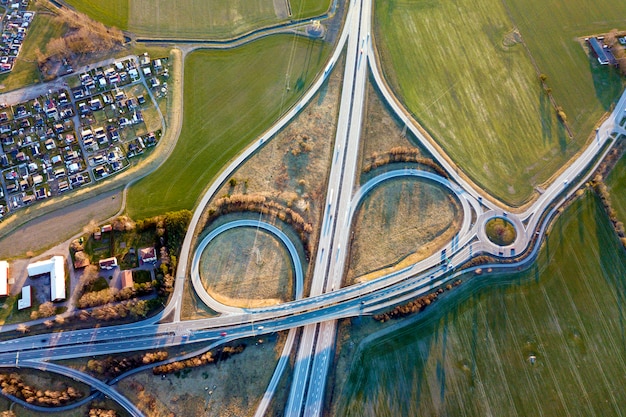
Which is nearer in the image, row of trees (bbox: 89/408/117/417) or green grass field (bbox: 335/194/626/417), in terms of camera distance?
row of trees (bbox: 89/408/117/417)

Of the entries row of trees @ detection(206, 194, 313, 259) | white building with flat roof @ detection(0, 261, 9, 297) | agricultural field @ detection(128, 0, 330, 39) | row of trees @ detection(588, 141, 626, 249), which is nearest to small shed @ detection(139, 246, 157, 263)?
row of trees @ detection(206, 194, 313, 259)

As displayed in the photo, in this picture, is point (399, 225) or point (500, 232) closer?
point (500, 232)

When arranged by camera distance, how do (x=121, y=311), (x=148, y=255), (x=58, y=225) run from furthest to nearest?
(x=58, y=225) < (x=148, y=255) < (x=121, y=311)

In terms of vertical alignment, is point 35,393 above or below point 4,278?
below

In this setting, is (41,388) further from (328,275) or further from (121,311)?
(328,275)

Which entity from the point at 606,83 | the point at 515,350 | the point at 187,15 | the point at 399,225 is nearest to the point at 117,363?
the point at 399,225

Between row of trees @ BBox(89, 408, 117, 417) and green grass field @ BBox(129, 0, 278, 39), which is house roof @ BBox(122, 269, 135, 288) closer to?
row of trees @ BBox(89, 408, 117, 417)
